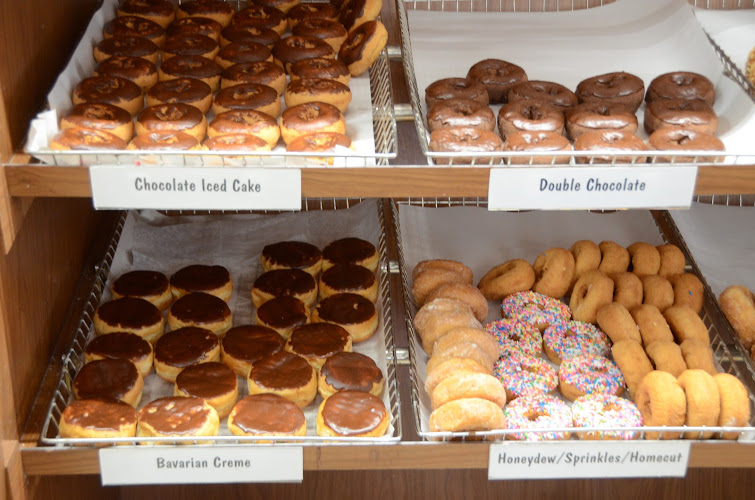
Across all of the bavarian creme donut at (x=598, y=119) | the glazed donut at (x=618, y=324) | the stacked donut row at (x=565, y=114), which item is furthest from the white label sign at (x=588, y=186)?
the glazed donut at (x=618, y=324)

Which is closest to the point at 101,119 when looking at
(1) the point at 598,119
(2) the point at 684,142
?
(1) the point at 598,119

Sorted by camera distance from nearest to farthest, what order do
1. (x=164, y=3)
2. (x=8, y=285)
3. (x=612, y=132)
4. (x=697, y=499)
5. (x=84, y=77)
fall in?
(x=8, y=285)
(x=612, y=132)
(x=84, y=77)
(x=164, y=3)
(x=697, y=499)

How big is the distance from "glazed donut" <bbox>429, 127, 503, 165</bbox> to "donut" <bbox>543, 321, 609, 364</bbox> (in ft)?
1.46

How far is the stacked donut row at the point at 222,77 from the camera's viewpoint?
1430 millimetres

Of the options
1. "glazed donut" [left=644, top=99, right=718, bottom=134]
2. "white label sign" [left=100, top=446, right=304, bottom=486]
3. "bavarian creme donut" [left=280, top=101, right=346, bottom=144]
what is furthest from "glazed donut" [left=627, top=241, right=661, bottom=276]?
"white label sign" [left=100, top=446, right=304, bottom=486]

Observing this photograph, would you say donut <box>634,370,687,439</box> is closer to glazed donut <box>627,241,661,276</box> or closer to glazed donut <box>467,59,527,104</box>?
glazed donut <box>627,241,661,276</box>

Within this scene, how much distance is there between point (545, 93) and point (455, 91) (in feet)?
0.58

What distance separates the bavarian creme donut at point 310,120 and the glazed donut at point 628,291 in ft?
2.30

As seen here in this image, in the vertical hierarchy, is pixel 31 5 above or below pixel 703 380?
above

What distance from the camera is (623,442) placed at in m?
1.38

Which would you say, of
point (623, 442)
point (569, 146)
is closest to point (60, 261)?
point (569, 146)

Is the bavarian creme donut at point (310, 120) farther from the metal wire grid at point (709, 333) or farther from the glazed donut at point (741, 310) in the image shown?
the glazed donut at point (741, 310)

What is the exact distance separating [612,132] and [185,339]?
887 mm

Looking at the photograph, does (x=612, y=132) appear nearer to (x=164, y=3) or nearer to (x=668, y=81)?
(x=668, y=81)
